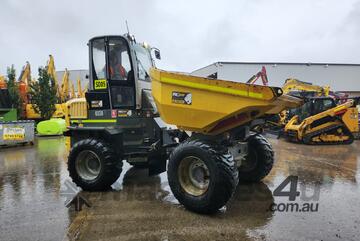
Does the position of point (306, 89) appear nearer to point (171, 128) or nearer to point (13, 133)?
point (171, 128)

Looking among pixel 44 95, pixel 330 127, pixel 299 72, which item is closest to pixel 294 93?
pixel 330 127

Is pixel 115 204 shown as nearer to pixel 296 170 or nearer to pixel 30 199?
pixel 30 199

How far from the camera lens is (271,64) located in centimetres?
3116

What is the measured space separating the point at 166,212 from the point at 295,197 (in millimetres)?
2182

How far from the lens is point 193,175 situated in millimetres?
4605

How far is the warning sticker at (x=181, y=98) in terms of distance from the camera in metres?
4.41

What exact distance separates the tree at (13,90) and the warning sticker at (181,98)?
1626cm

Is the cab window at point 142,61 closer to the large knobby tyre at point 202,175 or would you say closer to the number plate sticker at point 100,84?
the number plate sticker at point 100,84

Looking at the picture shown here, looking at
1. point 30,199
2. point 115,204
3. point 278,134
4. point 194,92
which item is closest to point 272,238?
point 194,92

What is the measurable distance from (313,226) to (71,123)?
4.62 m

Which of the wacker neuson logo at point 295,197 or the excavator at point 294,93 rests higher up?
the excavator at point 294,93

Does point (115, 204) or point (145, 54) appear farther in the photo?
point (145, 54)

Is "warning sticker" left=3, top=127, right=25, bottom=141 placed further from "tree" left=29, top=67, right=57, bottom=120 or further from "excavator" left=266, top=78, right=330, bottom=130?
"excavator" left=266, top=78, right=330, bottom=130

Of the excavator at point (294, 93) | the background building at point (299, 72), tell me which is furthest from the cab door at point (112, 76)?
the background building at point (299, 72)
